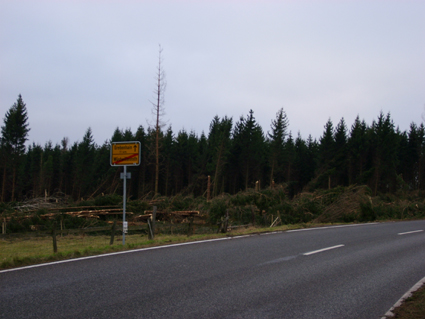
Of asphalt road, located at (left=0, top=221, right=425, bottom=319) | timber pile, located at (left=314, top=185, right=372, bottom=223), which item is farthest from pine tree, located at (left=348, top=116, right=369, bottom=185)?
asphalt road, located at (left=0, top=221, right=425, bottom=319)

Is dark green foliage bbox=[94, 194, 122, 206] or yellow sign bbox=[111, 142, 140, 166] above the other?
yellow sign bbox=[111, 142, 140, 166]

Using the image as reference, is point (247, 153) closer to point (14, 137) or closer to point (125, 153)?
point (14, 137)

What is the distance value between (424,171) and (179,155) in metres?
45.2

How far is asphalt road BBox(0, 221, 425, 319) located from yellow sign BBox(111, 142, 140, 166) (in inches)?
128

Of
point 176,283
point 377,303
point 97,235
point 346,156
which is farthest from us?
point 346,156

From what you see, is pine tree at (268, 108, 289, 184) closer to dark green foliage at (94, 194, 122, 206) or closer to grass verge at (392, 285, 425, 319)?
dark green foliage at (94, 194, 122, 206)

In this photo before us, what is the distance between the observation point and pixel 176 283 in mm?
6613

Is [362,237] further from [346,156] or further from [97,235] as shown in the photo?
[346,156]

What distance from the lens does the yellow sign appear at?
12125 millimetres

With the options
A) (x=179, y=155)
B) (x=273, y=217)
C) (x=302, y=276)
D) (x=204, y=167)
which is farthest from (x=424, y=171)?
(x=302, y=276)

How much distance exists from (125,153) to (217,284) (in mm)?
6866

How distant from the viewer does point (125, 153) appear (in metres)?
12.3

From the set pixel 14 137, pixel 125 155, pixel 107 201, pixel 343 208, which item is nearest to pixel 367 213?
pixel 343 208

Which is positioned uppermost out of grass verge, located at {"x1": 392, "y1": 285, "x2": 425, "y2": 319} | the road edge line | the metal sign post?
the metal sign post
